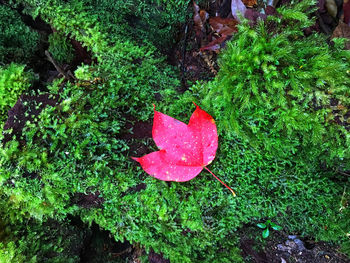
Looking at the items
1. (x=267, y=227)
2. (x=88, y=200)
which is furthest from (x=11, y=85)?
(x=267, y=227)

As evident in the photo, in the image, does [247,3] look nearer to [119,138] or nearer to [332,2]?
[332,2]

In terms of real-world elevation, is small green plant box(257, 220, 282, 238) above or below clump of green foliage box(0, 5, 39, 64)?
below

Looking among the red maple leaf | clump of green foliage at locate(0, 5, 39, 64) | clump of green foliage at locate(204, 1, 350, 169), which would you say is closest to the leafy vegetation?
clump of green foliage at locate(204, 1, 350, 169)

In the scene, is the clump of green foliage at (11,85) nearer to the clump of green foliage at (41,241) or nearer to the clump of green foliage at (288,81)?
the clump of green foliage at (41,241)

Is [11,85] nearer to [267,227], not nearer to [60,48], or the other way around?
[60,48]

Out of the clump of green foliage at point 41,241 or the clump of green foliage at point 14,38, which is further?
the clump of green foliage at point 14,38

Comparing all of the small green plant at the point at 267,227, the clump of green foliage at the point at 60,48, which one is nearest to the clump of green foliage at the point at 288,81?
the small green plant at the point at 267,227

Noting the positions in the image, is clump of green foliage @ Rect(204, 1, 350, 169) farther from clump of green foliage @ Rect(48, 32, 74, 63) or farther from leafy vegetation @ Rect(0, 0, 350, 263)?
clump of green foliage @ Rect(48, 32, 74, 63)
